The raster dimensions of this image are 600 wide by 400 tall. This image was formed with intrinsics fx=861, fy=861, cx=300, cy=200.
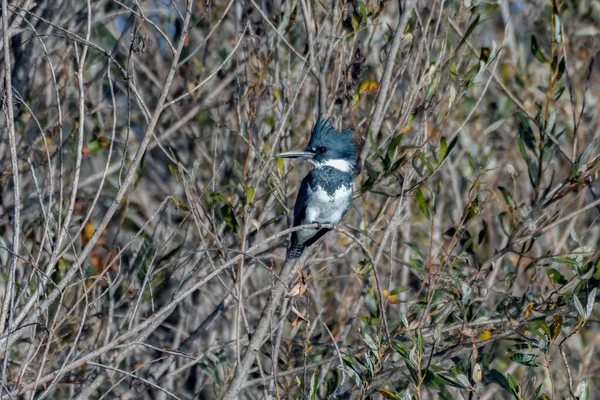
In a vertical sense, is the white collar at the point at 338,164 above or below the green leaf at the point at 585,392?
above

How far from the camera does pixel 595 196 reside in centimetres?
361

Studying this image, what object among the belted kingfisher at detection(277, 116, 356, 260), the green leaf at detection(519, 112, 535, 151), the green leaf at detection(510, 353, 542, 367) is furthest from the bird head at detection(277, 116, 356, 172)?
the green leaf at detection(510, 353, 542, 367)

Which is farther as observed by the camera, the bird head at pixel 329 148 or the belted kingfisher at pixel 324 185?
the belted kingfisher at pixel 324 185

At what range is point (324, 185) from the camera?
3941mm

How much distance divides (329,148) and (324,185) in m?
0.18

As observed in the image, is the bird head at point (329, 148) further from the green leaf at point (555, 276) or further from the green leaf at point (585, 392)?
the green leaf at point (585, 392)

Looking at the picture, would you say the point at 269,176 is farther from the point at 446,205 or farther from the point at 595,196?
the point at 446,205

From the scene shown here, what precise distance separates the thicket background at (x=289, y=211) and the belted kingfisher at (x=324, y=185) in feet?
0.30

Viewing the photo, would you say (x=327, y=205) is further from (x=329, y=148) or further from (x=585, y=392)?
(x=585, y=392)

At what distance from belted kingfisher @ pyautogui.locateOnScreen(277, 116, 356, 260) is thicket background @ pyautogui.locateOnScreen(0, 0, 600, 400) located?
0.09m

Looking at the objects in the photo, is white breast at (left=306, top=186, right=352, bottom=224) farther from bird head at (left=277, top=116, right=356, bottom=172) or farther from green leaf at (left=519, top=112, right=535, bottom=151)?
green leaf at (left=519, top=112, right=535, bottom=151)

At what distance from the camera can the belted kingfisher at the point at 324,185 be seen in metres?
3.81

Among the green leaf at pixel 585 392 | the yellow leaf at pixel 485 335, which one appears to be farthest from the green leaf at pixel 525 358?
the yellow leaf at pixel 485 335

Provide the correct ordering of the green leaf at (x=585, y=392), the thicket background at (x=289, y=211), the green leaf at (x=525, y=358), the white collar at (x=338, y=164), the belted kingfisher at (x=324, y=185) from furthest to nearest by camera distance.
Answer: the white collar at (x=338, y=164), the belted kingfisher at (x=324, y=185), the green leaf at (x=525, y=358), the thicket background at (x=289, y=211), the green leaf at (x=585, y=392)
